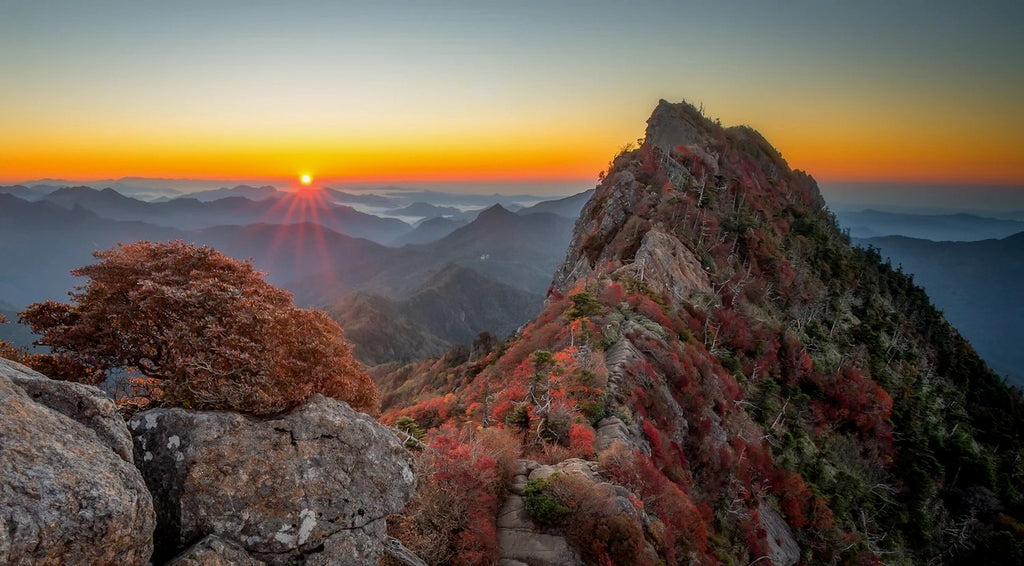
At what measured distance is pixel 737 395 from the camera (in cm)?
4388

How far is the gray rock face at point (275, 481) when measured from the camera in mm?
9445

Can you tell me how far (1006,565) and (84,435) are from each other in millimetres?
83142

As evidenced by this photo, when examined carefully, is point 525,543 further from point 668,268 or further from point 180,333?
point 668,268

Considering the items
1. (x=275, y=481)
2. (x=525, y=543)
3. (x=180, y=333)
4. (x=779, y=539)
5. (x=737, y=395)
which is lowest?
(x=779, y=539)

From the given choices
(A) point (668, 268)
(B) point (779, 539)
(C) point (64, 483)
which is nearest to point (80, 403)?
(C) point (64, 483)

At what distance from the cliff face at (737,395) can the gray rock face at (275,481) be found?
297 inches

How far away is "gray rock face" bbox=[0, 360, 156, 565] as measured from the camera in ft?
20.5

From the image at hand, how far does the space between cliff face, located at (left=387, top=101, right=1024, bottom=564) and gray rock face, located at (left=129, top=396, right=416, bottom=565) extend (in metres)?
7.55

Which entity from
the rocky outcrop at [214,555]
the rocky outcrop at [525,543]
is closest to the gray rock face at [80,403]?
the rocky outcrop at [214,555]

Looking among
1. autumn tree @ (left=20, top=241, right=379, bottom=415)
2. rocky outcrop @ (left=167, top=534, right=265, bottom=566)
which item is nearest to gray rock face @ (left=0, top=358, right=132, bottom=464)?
autumn tree @ (left=20, top=241, right=379, bottom=415)

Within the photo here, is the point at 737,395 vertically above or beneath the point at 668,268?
beneath

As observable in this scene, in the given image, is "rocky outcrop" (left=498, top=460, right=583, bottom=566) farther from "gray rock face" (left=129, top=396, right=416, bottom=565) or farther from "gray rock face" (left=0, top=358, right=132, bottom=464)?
"gray rock face" (left=0, top=358, right=132, bottom=464)

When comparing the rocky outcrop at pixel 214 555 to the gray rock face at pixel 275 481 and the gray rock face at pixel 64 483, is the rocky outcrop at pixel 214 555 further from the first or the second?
the gray rock face at pixel 64 483

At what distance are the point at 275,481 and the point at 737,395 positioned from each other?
43.3 m
